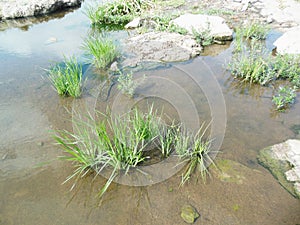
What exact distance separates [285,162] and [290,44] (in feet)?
11.6

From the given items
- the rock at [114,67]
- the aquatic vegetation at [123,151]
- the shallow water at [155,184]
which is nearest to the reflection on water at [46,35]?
the shallow water at [155,184]

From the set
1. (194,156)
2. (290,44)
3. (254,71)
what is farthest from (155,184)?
(290,44)

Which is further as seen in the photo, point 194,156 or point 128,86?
point 128,86

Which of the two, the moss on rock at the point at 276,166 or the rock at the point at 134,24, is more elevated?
the rock at the point at 134,24

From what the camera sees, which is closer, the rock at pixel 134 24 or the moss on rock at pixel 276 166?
the moss on rock at pixel 276 166

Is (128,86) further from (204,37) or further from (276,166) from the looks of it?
(204,37)

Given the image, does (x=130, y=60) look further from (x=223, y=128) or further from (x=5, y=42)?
(x=5, y=42)

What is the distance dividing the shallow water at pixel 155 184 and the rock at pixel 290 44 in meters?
1.24

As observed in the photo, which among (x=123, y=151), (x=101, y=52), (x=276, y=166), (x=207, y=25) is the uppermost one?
(x=101, y=52)

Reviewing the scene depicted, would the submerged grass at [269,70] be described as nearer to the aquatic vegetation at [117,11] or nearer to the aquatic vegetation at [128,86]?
the aquatic vegetation at [128,86]

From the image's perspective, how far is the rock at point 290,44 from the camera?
498 cm

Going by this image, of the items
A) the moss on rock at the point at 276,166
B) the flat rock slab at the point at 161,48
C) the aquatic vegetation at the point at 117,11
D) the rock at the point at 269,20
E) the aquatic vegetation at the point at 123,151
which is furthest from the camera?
the aquatic vegetation at the point at 117,11

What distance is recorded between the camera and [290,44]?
511 centimetres

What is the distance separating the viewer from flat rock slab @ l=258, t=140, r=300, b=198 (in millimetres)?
2564
